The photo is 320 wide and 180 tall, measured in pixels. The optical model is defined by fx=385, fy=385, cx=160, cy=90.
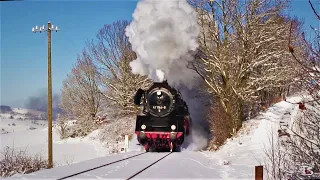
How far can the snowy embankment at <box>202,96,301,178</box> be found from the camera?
1146 centimetres

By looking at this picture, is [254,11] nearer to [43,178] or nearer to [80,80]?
[43,178]

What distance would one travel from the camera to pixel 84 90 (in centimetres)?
3544

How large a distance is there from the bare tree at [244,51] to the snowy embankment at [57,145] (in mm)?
8332

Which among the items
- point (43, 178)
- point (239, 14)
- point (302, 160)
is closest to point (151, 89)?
point (239, 14)

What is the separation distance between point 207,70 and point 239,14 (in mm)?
3220

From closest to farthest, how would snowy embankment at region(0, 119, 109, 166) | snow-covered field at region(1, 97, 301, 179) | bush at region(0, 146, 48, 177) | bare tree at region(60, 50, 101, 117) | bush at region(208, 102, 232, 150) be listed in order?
snow-covered field at region(1, 97, 301, 179), bush at region(0, 146, 48, 177), bush at region(208, 102, 232, 150), snowy embankment at region(0, 119, 109, 166), bare tree at region(60, 50, 101, 117)

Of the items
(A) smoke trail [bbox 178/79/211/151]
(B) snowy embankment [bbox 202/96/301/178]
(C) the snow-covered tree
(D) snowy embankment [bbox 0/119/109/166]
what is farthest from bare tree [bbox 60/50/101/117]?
(C) the snow-covered tree

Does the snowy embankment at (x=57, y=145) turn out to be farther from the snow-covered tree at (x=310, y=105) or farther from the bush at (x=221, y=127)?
the snow-covered tree at (x=310, y=105)

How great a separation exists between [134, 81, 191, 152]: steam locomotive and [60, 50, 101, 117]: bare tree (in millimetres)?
17161

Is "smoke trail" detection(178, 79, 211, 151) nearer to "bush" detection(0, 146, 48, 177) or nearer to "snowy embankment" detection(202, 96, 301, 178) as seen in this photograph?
"snowy embankment" detection(202, 96, 301, 178)

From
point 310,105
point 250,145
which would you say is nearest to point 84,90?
point 250,145

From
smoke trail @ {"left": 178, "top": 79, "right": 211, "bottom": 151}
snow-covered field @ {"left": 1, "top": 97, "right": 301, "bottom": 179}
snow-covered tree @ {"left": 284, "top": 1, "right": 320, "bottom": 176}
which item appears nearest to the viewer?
snow-covered tree @ {"left": 284, "top": 1, "right": 320, "bottom": 176}

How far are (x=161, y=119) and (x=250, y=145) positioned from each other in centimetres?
403

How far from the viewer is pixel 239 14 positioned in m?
19.2
